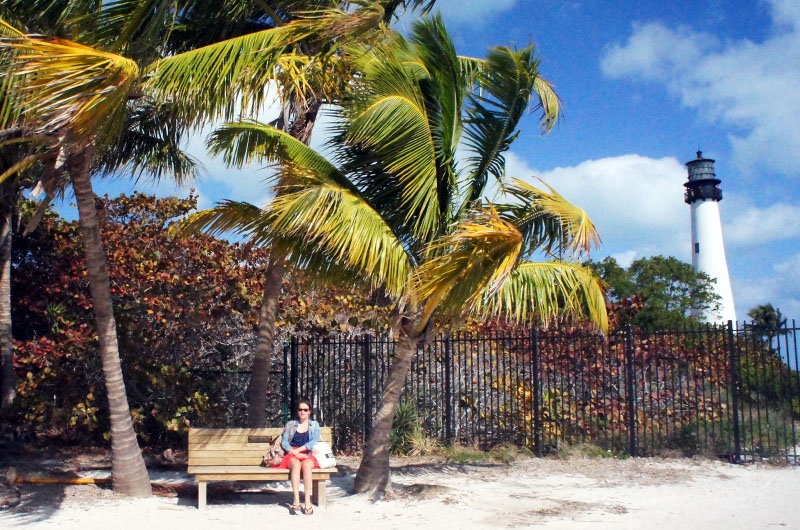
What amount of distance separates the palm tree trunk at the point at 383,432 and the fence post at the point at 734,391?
525cm

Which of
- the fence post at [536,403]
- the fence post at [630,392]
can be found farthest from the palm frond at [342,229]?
the fence post at [630,392]

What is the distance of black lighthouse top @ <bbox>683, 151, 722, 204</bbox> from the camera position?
3725 centimetres

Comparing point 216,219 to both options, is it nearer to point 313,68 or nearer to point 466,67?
point 313,68

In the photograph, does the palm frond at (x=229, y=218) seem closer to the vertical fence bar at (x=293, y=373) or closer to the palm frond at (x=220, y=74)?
the palm frond at (x=220, y=74)

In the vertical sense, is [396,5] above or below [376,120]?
above

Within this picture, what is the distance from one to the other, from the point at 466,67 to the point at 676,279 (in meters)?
28.9

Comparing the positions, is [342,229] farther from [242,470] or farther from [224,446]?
[224,446]

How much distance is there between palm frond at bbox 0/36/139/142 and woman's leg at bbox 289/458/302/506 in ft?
12.4

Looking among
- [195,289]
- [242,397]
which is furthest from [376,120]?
[242,397]

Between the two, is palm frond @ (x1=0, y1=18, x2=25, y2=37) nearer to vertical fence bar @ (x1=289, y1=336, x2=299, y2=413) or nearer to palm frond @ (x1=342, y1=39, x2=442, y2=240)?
palm frond @ (x1=342, y1=39, x2=442, y2=240)

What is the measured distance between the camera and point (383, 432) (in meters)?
8.06

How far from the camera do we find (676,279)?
34.8 metres

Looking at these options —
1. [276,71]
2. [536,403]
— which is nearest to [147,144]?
[276,71]

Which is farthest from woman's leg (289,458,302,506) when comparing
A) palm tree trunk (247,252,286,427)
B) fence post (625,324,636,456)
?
fence post (625,324,636,456)
